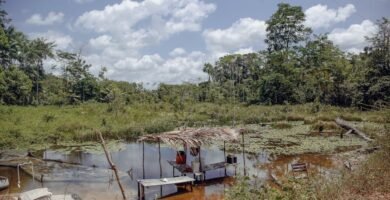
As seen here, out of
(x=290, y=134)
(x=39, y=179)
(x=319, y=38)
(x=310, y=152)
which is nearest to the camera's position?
(x=39, y=179)

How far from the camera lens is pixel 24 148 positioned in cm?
2045

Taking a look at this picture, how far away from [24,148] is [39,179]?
265 inches

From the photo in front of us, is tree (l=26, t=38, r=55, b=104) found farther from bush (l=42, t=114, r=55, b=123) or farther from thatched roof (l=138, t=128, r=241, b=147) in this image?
thatched roof (l=138, t=128, r=241, b=147)

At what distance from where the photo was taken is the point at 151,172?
49.7 feet

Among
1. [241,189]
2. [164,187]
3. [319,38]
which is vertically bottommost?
[164,187]

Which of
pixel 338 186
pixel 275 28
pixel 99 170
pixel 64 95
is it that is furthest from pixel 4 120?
pixel 275 28

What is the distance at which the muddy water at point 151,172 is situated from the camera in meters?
12.5

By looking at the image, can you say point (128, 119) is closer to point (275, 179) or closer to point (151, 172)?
point (151, 172)

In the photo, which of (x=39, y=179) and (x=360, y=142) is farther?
(x=360, y=142)

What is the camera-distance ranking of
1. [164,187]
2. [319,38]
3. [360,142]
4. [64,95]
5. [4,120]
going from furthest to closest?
[319,38] → [64,95] → [4,120] → [360,142] → [164,187]

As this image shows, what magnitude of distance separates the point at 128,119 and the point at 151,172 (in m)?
12.4

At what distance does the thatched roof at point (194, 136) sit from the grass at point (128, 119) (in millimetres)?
9157

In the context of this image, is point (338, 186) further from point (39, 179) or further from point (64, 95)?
point (64, 95)

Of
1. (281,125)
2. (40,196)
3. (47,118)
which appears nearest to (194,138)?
(40,196)
